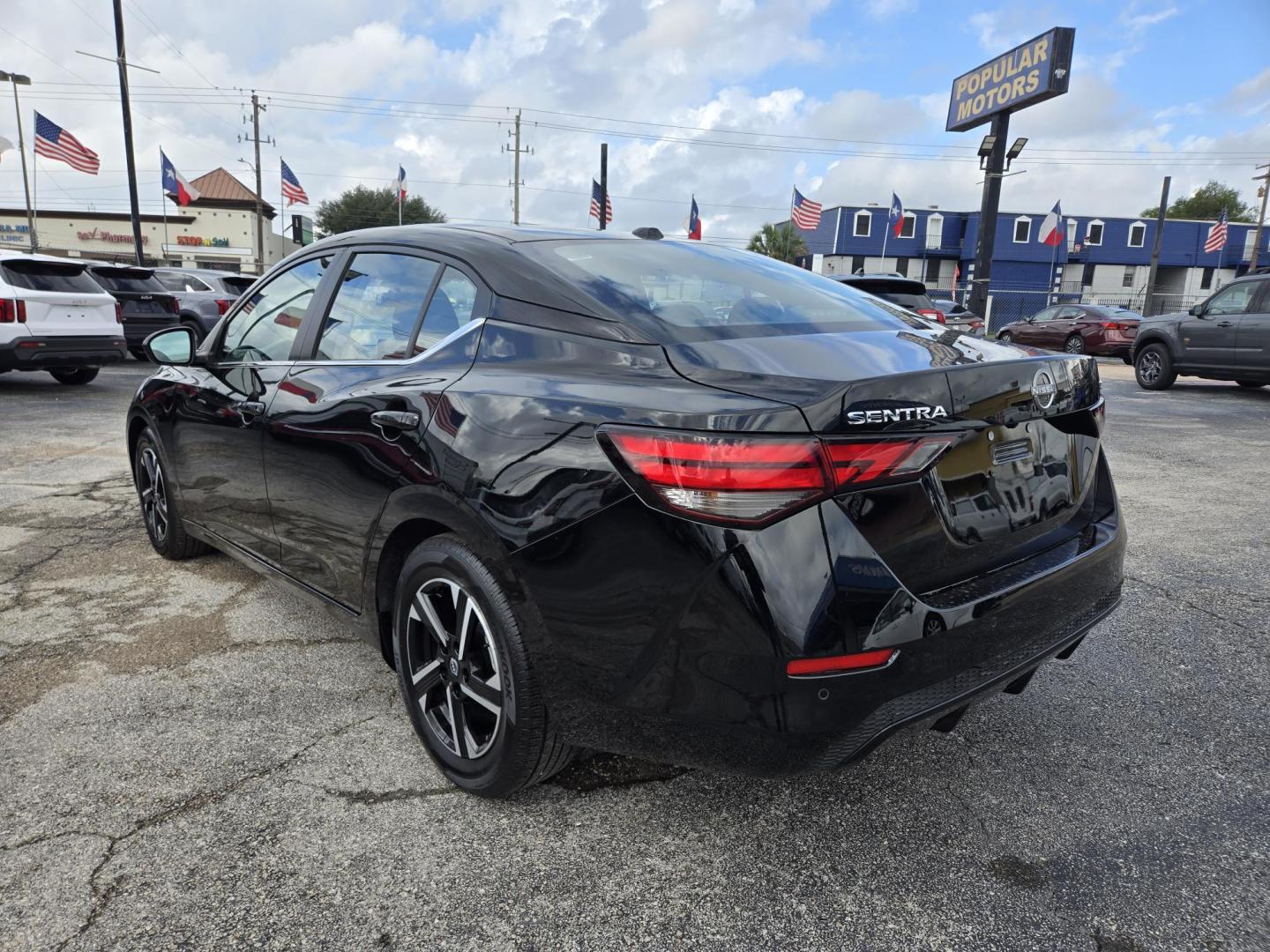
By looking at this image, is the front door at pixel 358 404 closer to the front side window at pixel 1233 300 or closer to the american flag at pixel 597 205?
the front side window at pixel 1233 300

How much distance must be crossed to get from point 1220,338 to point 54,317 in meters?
15.2

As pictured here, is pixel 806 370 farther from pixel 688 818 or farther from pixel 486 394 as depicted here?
pixel 688 818

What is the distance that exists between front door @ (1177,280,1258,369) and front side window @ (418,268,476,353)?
42.1 ft

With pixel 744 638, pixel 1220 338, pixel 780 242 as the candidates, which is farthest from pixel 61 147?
pixel 780 242

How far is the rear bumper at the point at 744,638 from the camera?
5.49 feet

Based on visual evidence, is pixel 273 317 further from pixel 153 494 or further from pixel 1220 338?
pixel 1220 338

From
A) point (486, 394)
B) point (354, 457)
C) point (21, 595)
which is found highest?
point (486, 394)

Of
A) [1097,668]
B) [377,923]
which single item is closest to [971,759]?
[1097,668]

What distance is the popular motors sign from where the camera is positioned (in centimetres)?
2184

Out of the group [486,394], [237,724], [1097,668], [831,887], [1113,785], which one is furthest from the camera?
[1097,668]

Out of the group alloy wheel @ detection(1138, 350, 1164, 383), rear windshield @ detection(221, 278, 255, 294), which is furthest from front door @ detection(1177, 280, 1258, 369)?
rear windshield @ detection(221, 278, 255, 294)

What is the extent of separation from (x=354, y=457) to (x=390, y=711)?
87 centimetres

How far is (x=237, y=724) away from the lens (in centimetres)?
268

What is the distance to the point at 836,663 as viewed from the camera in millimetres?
1690
